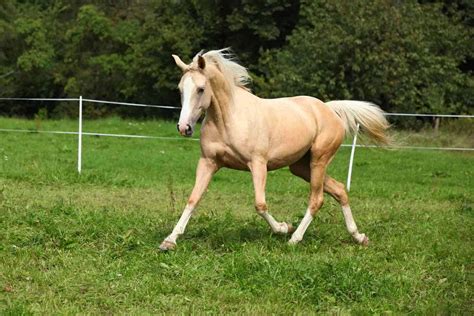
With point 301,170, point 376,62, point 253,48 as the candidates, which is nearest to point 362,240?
point 301,170

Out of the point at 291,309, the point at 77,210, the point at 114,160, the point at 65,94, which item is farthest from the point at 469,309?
the point at 65,94

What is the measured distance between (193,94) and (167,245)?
1352 mm

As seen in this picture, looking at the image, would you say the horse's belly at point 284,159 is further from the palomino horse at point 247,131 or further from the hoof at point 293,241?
the hoof at point 293,241

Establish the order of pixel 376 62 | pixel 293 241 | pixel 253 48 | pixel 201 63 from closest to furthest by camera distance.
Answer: pixel 201 63 → pixel 293 241 → pixel 376 62 → pixel 253 48

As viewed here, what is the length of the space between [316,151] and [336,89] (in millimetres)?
17197

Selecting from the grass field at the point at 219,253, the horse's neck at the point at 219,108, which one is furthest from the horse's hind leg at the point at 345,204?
the horse's neck at the point at 219,108

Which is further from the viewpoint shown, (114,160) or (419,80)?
(419,80)

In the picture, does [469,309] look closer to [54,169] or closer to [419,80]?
[54,169]

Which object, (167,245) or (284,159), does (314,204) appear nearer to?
(284,159)

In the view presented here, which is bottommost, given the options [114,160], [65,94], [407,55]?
[65,94]

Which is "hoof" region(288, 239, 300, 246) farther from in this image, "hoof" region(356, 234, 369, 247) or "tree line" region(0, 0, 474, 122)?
"tree line" region(0, 0, 474, 122)

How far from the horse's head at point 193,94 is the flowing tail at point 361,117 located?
189cm

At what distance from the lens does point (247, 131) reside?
251 inches

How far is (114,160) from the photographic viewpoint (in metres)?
14.9
